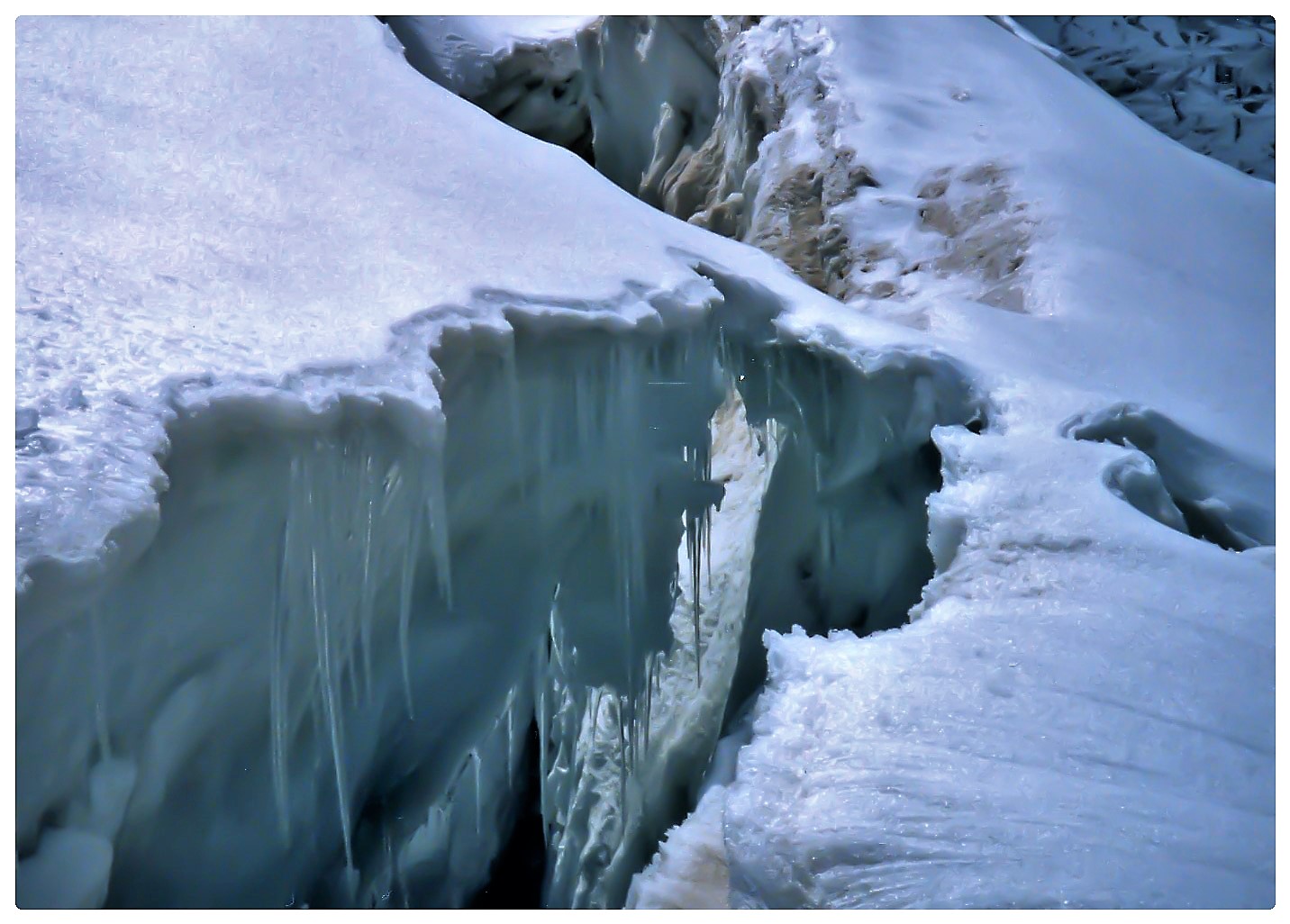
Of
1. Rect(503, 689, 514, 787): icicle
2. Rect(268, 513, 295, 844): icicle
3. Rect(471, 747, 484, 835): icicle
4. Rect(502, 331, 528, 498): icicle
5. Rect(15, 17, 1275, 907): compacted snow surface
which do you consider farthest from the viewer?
Rect(471, 747, 484, 835): icicle

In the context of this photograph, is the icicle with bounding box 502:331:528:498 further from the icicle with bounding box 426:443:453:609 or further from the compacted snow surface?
the icicle with bounding box 426:443:453:609

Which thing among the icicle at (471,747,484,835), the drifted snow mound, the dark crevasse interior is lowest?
the icicle at (471,747,484,835)

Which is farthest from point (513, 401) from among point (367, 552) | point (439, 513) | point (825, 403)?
point (825, 403)

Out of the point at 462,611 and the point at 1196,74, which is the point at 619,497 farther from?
the point at 1196,74

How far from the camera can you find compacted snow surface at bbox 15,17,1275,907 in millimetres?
1437

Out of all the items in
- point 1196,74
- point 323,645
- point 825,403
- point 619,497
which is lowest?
point 323,645

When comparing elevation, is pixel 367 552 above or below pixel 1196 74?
below

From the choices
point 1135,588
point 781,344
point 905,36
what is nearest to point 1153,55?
point 905,36

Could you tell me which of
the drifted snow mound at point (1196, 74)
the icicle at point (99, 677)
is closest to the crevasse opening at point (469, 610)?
the icicle at point (99, 677)

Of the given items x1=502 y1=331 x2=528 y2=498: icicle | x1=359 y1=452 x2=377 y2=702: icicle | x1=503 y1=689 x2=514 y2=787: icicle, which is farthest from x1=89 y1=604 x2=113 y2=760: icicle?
x1=503 y1=689 x2=514 y2=787: icicle

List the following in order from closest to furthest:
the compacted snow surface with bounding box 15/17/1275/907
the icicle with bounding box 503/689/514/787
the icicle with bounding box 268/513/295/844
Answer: the compacted snow surface with bounding box 15/17/1275/907 → the icicle with bounding box 268/513/295/844 → the icicle with bounding box 503/689/514/787

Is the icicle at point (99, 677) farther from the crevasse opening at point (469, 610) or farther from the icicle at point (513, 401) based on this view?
the icicle at point (513, 401)

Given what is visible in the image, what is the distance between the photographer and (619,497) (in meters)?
2.36

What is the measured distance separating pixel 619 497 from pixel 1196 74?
4576mm
